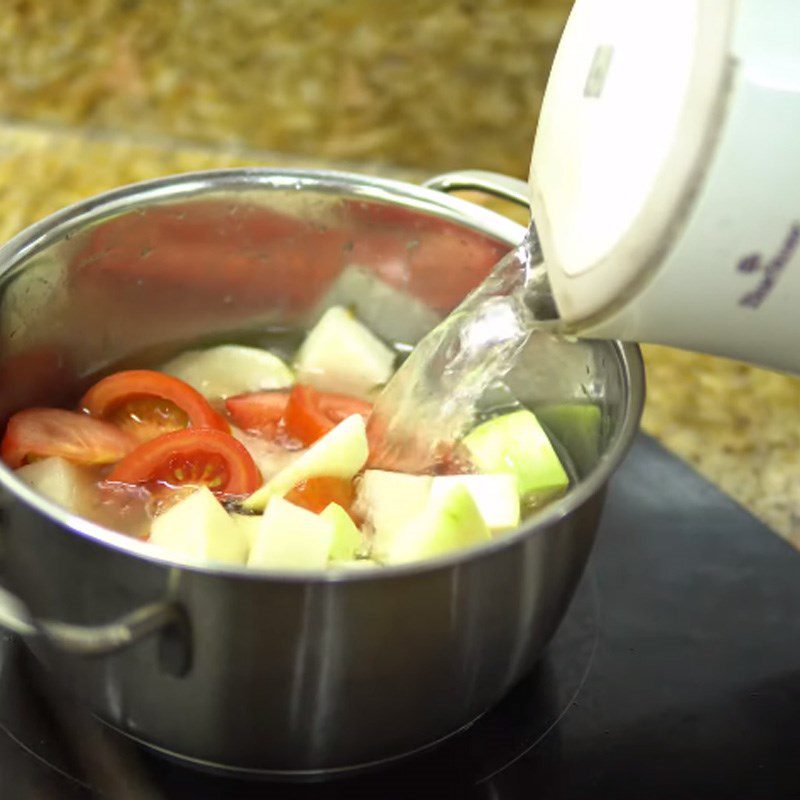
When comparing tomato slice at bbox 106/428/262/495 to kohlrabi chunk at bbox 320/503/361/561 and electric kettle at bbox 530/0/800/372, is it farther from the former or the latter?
electric kettle at bbox 530/0/800/372

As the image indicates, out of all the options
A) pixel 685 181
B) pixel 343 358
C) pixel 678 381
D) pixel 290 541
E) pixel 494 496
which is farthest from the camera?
pixel 678 381

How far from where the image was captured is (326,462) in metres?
0.88

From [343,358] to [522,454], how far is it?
0.67ft

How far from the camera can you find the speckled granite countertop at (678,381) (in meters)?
1.12

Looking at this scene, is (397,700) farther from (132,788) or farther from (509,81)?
(509,81)

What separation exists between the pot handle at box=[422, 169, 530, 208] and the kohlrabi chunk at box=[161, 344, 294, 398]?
20 centimetres

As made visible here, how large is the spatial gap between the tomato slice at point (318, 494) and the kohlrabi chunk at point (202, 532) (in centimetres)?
8

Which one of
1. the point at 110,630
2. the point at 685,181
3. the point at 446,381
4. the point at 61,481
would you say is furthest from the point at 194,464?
the point at 685,181

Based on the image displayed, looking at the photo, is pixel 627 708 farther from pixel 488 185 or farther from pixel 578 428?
pixel 488 185

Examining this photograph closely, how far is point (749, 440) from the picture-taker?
1158 mm

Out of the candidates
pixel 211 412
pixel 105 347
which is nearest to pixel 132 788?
pixel 211 412

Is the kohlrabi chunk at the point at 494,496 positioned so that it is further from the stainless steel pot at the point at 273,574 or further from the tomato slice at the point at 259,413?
the tomato slice at the point at 259,413

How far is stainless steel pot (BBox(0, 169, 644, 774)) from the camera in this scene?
636mm

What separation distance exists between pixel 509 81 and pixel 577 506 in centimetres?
78
